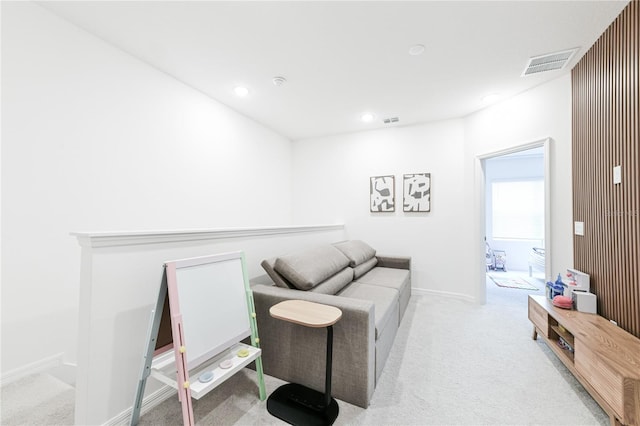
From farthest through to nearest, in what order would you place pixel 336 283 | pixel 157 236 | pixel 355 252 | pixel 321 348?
pixel 355 252
pixel 336 283
pixel 321 348
pixel 157 236

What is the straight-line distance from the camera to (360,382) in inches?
63.7

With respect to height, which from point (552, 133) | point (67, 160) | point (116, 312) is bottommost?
point (116, 312)

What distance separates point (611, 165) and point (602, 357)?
1.49 metres

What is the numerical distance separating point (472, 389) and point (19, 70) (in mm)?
3973

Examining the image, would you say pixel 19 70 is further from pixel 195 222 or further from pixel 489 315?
pixel 489 315

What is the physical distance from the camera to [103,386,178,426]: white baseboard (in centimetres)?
143

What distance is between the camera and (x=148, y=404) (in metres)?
1.60

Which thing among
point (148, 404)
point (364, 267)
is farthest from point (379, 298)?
point (148, 404)

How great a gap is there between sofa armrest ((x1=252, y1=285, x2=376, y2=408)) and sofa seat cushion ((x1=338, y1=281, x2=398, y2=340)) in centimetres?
28

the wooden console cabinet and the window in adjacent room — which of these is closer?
the wooden console cabinet

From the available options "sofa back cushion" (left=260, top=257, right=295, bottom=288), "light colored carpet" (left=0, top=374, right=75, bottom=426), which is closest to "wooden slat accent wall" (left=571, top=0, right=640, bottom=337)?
"sofa back cushion" (left=260, top=257, right=295, bottom=288)

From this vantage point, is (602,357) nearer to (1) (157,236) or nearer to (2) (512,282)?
(1) (157,236)

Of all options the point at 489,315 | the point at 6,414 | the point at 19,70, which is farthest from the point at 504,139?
the point at 6,414

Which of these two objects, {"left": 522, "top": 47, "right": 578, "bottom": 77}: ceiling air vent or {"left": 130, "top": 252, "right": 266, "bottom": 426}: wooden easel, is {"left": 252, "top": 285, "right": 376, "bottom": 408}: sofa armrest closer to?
{"left": 130, "top": 252, "right": 266, "bottom": 426}: wooden easel
